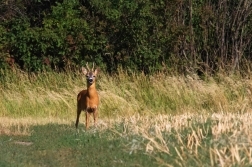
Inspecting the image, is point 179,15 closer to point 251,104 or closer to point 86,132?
point 251,104

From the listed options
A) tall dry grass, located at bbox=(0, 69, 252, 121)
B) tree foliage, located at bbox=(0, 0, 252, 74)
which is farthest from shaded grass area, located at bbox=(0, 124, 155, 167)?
tree foliage, located at bbox=(0, 0, 252, 74)

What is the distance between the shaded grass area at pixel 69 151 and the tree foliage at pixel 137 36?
9.65 m

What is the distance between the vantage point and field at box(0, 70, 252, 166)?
9.91 m

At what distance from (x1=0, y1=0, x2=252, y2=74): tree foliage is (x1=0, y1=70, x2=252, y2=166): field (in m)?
1.22

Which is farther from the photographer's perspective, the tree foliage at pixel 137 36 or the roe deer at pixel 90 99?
the tree foliage at pixel 137 36

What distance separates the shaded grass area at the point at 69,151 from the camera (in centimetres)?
1059

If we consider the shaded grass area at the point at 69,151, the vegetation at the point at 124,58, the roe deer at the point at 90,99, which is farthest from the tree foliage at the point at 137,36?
the shaded grass area at the point at 69,151

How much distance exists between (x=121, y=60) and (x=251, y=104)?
6.73 metres

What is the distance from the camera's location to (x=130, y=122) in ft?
47.1

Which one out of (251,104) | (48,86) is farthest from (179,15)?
(251,104)

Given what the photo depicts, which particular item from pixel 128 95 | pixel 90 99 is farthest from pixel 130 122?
pixel 128 95

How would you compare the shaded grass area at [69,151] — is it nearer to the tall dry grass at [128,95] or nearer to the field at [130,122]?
the field at [130,122]

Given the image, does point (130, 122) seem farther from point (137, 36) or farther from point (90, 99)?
point (137, 36)

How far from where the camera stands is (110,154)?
439 inches
